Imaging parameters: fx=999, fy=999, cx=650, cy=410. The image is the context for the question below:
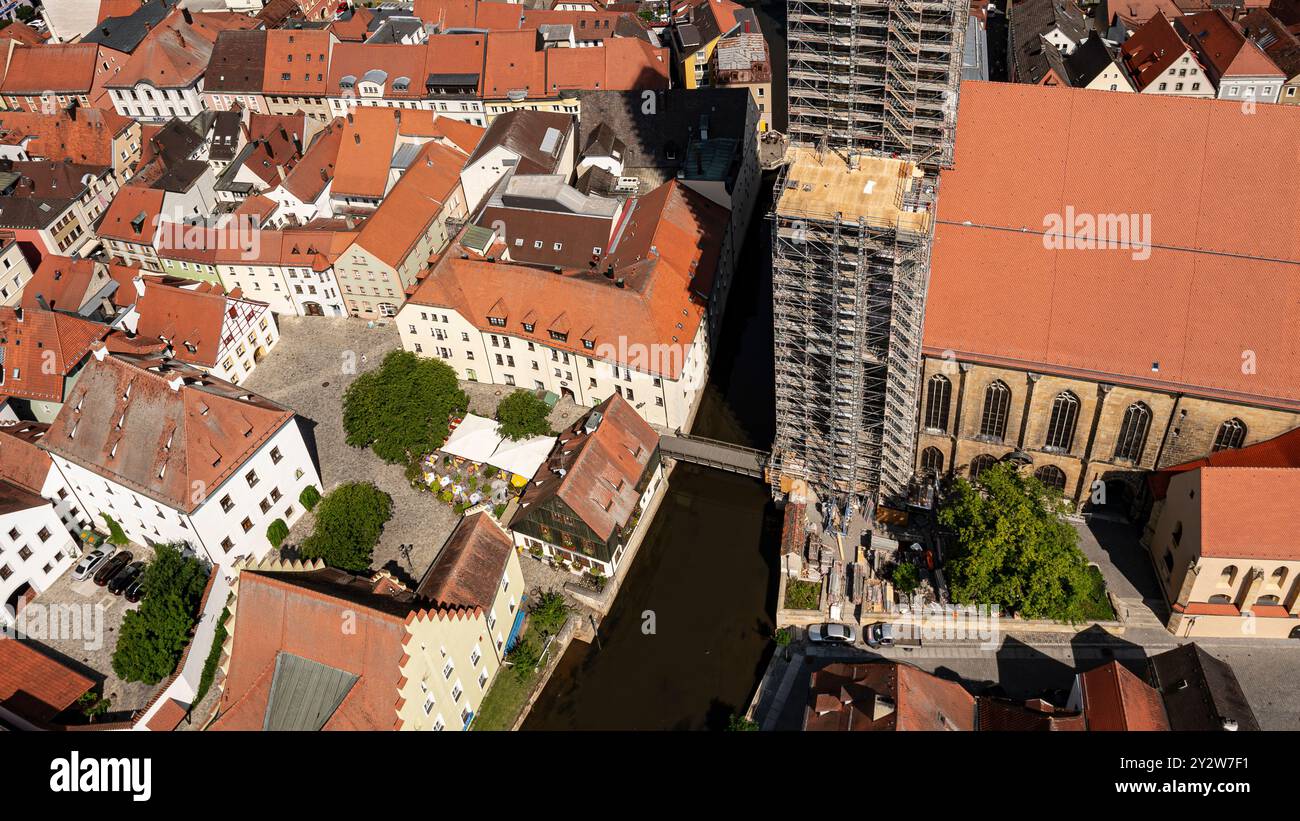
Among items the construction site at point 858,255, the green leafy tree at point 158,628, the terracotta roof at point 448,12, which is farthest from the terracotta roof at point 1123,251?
the terracotta roof at point 448,12

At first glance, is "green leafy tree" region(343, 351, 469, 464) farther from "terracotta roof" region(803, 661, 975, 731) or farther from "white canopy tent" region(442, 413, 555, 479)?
"terracotta roof" region(803, 661, 975, 731)

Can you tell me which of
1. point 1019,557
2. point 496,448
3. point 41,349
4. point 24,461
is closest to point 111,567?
point 24,461

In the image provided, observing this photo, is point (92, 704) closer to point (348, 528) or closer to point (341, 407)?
point (348, 528)

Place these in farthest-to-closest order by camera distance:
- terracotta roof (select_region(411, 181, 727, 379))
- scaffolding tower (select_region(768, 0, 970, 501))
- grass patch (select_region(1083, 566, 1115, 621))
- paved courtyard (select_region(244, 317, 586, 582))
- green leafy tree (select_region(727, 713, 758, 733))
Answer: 1. terracotta roof (select_region(411, 181, 727, 379))
2. paved courtyard (select_region(244, 317, 586, 582))
3. grass patch (select_region(1083, 566, 1115, 621))
4. green leafy tree (select_region(727, 713, 758, 733))
5. scaffolding tower (select_region(768, 0, 970, 501))

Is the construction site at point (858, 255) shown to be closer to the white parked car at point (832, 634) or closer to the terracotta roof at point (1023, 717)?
the white parked car at point (832, 634)

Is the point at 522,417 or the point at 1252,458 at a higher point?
the point at 1252,458

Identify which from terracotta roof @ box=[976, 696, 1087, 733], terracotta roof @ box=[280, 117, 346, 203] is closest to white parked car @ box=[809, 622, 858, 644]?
terracotta roof @ box=[976, 696, 1087, 733]

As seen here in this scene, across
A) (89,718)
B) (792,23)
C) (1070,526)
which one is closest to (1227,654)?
(1070,526)
